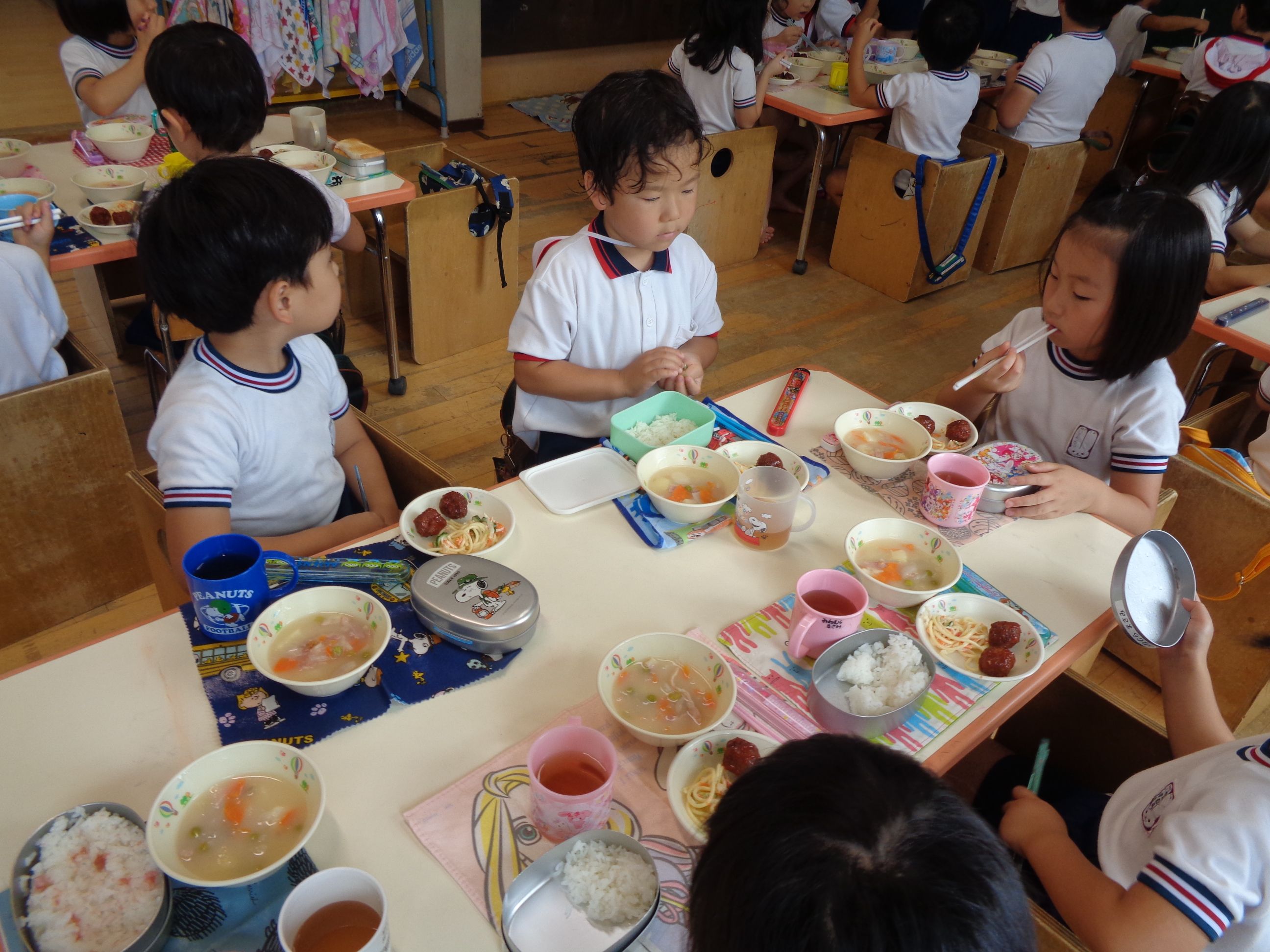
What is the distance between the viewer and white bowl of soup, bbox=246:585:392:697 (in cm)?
103

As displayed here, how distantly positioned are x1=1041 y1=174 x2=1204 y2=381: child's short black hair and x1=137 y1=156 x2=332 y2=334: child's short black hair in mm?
1365

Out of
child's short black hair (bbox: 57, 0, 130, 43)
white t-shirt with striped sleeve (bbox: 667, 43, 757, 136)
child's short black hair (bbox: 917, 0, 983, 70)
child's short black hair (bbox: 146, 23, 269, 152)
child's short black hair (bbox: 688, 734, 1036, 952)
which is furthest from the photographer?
white t-shirt with striped sleeve (bbox: 667, 43, 757, 136)

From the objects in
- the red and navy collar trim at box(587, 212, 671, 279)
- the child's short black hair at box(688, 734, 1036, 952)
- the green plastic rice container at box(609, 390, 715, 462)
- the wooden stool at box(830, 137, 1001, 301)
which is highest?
the child's short black hair at box(688, 734, 1036, 952)

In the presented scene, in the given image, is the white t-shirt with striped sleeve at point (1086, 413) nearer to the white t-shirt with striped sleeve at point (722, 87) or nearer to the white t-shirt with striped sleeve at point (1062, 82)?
the white t-shirt with striped sleeve at point (722, 87)

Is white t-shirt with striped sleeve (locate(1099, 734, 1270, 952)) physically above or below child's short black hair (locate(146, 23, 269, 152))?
below

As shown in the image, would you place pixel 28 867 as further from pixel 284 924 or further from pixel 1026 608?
pixel 1026 608

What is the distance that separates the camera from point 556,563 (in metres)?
1.27

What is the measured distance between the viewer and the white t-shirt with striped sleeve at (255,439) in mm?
1316

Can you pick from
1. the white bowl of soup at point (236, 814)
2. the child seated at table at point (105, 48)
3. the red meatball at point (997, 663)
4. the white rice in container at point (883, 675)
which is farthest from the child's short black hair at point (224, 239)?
the child seated at table at point (105, 48)

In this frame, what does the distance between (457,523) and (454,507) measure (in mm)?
25

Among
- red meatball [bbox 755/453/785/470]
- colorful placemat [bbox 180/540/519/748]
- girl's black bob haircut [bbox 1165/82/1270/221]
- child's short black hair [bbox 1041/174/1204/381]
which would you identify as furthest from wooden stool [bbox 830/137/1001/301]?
colorful placemat [bbox 180/540/519/748]

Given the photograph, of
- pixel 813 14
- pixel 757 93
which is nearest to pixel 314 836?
pixel 757 93

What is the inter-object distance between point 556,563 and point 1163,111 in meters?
5.73

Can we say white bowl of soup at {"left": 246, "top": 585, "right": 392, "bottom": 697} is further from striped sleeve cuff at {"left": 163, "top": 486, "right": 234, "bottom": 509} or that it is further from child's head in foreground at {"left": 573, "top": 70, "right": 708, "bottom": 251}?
child's head in foreground at {"left": 573, "top": 70, "right": 708, "bottom": 251}
